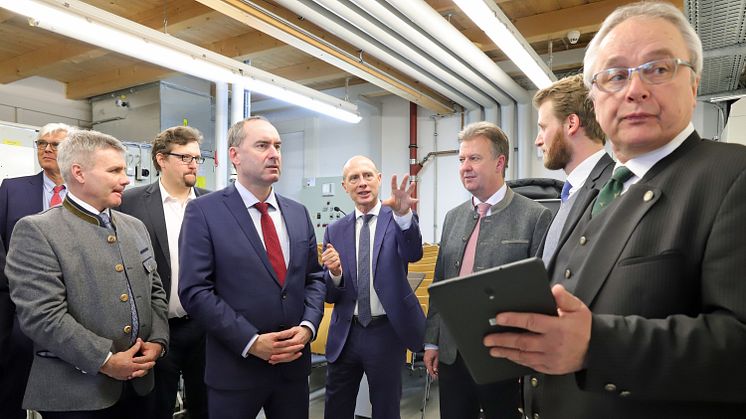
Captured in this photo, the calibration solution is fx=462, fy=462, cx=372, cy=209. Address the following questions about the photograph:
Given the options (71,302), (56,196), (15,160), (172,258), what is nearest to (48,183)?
(56,196)

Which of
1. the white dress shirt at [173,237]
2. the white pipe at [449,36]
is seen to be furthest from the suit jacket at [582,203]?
the white pipe at [449,36]

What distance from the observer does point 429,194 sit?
26.4ft

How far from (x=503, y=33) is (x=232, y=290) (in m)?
3.21

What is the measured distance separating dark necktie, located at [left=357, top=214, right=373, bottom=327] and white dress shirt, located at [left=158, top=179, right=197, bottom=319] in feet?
2.94

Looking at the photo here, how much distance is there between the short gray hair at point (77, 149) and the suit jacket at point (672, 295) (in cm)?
190

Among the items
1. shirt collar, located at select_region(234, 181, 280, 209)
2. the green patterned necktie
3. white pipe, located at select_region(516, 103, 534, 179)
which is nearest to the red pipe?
white pipe, located at select_region(516, 103, 534, 179)

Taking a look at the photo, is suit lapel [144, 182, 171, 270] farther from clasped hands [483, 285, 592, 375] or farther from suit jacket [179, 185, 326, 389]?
clasped hands [483, 285, 592, 375]

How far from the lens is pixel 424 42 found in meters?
4.57

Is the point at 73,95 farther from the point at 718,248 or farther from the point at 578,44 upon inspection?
the point at 718,248

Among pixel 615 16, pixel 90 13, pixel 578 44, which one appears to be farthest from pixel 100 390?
pixel 578 44

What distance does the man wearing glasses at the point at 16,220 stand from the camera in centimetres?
208

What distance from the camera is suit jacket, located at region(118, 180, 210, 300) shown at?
7.79ft

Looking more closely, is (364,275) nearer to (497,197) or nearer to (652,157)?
(497,197)

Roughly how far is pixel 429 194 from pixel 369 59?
2806 mm
